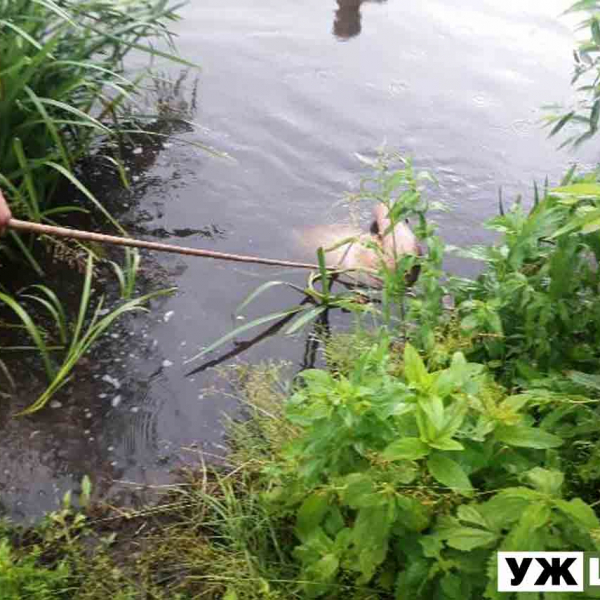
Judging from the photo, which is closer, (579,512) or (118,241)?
(579,512)

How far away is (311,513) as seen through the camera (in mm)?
2066

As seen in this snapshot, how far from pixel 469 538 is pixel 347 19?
4435 millimetres

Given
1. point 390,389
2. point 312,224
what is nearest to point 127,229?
point 312,224

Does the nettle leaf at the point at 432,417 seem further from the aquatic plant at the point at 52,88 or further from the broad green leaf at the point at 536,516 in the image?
the aquatic plant at the point at 52,88

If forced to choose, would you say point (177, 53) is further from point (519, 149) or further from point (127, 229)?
point (519, 149)

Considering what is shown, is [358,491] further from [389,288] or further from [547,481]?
[389,288]

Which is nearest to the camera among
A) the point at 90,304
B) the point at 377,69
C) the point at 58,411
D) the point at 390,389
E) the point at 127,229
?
the point at 390,389

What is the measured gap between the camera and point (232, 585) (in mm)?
2148

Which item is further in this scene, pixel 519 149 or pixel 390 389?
pixel 519 149

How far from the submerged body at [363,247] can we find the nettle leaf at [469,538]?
1495mm

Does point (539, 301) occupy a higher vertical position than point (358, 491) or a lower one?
higher

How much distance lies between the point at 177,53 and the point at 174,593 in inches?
136

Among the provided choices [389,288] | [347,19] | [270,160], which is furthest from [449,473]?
[347,19]

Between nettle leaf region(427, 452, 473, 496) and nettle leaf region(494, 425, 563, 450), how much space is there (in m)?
0.17
